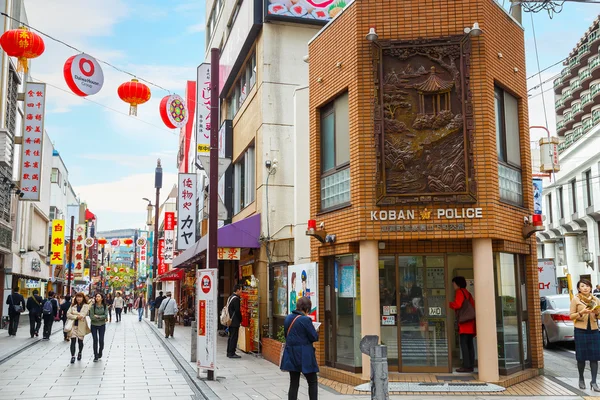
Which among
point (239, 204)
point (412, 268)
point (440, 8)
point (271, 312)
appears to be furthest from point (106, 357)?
point (440, 8)

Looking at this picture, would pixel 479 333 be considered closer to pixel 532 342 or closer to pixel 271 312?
pixel 532 342

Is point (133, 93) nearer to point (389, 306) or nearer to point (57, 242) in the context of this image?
point (389, 306)

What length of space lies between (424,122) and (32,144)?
18.4 metres

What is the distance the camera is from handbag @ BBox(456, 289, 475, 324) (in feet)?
38.1

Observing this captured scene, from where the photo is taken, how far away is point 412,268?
39.6 feet

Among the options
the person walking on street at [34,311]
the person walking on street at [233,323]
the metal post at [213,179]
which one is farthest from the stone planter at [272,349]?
the person walking on street at [34,311]

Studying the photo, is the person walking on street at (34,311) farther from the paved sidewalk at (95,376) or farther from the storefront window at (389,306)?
the storefront window at (389,306)

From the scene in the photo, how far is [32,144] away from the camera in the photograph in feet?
81.6

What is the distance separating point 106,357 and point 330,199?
27.3ft

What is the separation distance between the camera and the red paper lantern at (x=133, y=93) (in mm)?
15312

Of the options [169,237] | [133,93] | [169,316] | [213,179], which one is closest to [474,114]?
[213,179]

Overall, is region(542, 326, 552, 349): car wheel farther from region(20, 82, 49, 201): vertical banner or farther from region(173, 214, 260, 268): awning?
region(20, 82, 49, 201): vertical banner

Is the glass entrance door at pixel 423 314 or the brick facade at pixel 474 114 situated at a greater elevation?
the brick facade at pixel 474 114

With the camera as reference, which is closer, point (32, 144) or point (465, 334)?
point (465, 334)
